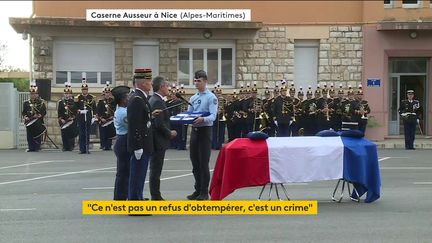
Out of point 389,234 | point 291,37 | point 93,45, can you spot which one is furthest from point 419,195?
point 93,45

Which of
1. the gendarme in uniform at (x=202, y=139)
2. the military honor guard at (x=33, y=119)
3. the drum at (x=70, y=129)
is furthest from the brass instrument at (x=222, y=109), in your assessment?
the gendarme in uniform at (x=202, y=139)

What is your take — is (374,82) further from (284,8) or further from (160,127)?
(160,127)

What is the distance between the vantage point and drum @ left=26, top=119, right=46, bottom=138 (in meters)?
22.1

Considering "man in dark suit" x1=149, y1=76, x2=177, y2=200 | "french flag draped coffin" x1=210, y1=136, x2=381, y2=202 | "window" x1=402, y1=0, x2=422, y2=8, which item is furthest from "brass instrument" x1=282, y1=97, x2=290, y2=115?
"man in dark suit" x1=149, y1=76, x2=177, y2=200

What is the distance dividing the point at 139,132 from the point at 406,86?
20770 millimetres

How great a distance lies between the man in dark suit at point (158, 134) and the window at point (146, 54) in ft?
56.3

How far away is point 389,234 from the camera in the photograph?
A: 8.06 metres

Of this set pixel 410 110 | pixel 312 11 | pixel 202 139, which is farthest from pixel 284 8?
pixel 202 139

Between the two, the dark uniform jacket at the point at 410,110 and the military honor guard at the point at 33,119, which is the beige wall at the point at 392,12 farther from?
the military honor guard at the point at 33,119

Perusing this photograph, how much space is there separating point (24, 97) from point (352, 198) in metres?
16.3

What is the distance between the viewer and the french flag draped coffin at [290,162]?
963 cm

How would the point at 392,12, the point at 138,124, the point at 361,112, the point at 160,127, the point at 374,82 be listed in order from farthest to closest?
the point at 392,12 → the point at 374,82 → the point at 361,112 → the point at 160,127 → the point at 138,124

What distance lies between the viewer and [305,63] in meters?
27.1
